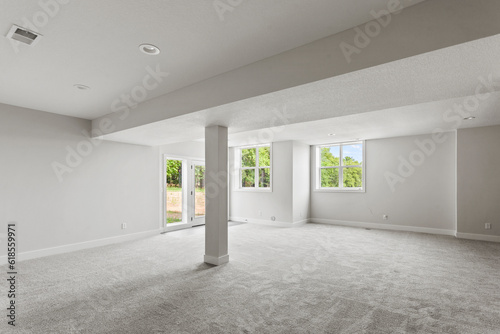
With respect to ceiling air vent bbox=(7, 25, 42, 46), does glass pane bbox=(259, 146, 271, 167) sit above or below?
below

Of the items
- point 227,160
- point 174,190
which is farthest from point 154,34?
point 174,190

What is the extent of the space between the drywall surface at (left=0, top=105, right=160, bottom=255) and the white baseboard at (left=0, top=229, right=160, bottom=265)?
7 centimetres

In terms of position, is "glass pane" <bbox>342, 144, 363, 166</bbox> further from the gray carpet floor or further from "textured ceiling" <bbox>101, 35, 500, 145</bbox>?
the gray carpet floor

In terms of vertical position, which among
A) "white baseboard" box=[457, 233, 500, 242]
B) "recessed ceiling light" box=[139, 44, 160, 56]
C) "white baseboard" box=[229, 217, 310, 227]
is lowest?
"white baseboard" box=[229, 217, 310, 227]

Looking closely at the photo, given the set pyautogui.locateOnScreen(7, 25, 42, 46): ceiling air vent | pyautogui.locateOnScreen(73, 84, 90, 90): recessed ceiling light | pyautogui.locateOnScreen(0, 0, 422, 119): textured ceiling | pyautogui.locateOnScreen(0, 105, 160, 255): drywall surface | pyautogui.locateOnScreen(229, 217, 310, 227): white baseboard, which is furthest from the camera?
pyautogui.locateOnScreen(229, 217, 310, 227): white baseboard

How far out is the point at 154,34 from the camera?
7.52 feet

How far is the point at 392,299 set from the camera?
9.62ft

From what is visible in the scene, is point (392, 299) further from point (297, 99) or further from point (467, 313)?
point (297, 99)

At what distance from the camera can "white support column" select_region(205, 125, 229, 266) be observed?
4285 millimetres

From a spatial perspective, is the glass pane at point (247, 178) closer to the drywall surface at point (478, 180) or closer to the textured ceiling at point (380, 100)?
the textured ceiling at point (380, 100)

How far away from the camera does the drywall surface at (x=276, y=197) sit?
7746mm

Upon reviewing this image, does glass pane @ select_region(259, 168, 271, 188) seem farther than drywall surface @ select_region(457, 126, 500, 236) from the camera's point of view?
Yes

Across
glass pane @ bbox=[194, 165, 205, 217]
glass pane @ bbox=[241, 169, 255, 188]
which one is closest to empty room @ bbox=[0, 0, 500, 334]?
glass pane @ bbox=[194, 165, 205, 217]

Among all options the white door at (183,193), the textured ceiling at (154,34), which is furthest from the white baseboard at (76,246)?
the textured ceiling at (154,34)
